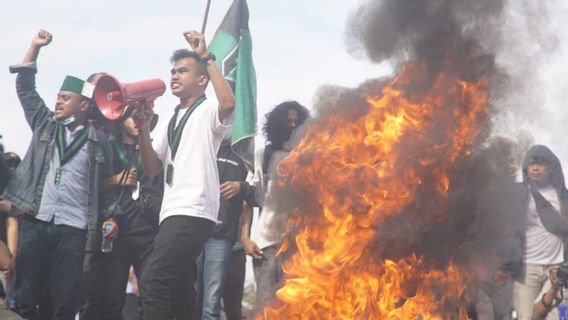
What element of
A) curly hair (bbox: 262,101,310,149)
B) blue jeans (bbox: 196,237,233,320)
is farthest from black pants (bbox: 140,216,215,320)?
curly hair (bbox: 262,101,310,149)

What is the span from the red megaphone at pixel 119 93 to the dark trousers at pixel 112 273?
3.70 ft

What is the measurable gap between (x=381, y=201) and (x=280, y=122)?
261 centimetres

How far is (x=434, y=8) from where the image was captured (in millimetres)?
8516

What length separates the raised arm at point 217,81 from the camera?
24.2 ft

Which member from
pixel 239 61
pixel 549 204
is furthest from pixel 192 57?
pixel 549 204

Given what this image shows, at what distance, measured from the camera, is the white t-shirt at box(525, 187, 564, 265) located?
10.6 m

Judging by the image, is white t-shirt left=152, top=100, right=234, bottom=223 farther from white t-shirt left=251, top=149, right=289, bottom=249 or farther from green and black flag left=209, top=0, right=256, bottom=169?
green and black flag left=209, top=0, right=256, bottom=169

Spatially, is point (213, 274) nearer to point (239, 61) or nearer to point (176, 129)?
point (176, 129)

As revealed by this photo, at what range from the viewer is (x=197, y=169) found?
729cm

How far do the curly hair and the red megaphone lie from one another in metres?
2.10

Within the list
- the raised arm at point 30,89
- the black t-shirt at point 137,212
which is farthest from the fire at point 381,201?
the raised arm at point 30,89

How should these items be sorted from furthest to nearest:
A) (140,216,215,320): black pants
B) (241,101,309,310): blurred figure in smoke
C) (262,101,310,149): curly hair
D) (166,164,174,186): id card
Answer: (262,101,310,149): curly hair < (241,101,309,310): blurred figure in smoke < (166,164,174,186): id card < (140,216,215,320): black pants

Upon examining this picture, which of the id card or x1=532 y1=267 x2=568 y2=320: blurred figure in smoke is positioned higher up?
the id card

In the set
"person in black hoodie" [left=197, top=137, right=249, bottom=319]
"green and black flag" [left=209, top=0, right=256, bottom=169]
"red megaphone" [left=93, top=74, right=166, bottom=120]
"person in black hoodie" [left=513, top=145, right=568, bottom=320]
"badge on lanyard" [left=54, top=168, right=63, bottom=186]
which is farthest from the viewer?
"person in black hoodie" [left=513, top=145, right=568, bottom=320]
